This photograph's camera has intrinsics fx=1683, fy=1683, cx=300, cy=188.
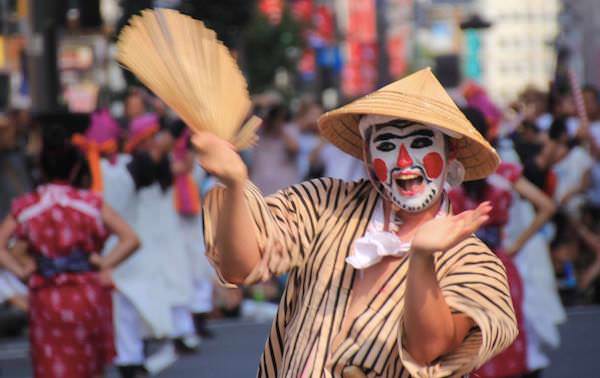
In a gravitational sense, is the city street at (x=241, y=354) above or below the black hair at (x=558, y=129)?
below

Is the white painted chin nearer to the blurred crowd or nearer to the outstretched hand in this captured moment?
the outstretched hand

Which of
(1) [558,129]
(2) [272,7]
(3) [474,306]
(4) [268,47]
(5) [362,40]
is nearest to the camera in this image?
(3) [474,306]

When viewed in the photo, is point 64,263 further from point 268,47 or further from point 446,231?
point 268,47

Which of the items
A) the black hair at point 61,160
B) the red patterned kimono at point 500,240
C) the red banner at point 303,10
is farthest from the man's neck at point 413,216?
the red banner at point 303,10

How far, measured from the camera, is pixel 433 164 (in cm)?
475

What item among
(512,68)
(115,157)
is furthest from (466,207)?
(512,68)

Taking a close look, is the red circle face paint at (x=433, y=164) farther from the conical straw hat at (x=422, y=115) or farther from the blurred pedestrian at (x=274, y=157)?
the blurred pedestrian at (x=274, y=157)

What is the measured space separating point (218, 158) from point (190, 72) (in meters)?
0.24

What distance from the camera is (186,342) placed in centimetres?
1363

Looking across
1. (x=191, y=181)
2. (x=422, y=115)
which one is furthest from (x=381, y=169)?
(x=191, y=181)

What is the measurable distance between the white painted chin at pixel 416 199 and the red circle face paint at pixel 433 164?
0.03 meters

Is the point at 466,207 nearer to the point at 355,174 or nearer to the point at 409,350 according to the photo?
the point at 409,350

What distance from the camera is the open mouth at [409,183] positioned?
471 centimetres

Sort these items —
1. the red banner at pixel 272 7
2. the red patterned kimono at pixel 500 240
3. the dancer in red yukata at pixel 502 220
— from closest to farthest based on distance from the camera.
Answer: the dancer in red yukata at pixel 502 220, the red patterned kimono at pixel 500 240, the red banner at pixel 272 7
